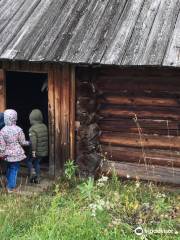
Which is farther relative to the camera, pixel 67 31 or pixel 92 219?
pixel 67 31

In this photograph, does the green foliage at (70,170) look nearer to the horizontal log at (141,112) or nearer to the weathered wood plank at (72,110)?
the weathered wood plank at (72,110)

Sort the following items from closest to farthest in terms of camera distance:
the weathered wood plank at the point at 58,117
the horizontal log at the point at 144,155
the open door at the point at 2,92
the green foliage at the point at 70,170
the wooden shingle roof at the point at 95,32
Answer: the wooden shingle roof at the point at 95,32
the horizontal log at the point at 144,155
the green foliage at the point at 70,170
the weathered wood plank at the point at 58,117
the open door at the point at 2,92

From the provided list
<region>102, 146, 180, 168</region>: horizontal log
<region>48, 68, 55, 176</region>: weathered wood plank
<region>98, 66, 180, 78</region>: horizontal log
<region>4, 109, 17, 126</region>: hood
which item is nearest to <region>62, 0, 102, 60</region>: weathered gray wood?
<region>98, 66, 180, 78</region>: horizontal log

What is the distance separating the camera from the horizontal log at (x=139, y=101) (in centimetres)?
782

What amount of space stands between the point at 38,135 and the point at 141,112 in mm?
1687

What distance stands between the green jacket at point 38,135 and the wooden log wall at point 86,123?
536 mm

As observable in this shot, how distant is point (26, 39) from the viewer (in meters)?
8.23

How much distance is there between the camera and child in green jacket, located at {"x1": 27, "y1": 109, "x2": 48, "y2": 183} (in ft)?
27.2

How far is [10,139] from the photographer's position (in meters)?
7.79

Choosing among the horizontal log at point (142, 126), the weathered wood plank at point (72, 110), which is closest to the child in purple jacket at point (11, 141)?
the weathered wood plank at point (72, 110)

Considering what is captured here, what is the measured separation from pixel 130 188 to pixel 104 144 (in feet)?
4.29

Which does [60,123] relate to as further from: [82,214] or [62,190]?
[82,214]

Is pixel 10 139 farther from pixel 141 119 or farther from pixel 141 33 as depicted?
pixel 141 33

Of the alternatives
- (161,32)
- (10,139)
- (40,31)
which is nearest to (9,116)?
(10,139)
